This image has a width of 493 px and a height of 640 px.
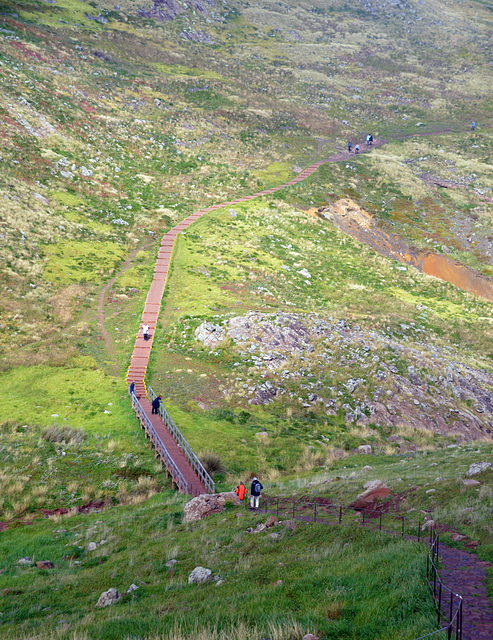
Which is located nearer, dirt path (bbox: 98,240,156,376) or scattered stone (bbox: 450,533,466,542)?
scattered stone (bbox: 450,533,466,542)

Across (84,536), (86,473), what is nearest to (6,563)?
(84,536)

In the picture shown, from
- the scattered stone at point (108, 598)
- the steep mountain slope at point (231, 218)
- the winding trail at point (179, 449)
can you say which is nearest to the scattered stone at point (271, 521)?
the scattered stone at point (108, 598)

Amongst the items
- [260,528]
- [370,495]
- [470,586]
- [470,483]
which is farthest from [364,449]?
[470,586]

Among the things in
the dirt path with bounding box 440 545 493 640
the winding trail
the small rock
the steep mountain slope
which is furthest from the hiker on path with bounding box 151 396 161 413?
the dirt path with bounding box 440 545 493 640

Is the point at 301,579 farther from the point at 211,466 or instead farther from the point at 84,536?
the point at 211,466

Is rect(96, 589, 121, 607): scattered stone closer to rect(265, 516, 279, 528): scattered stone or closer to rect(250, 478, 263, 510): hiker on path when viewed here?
rect(265, 516, 279, 528): scattered stone

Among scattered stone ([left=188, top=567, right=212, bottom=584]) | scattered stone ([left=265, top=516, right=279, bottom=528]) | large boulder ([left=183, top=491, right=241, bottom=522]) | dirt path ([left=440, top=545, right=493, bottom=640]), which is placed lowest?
large boulder ([left=183, top=491, right=241, bottom=522])
